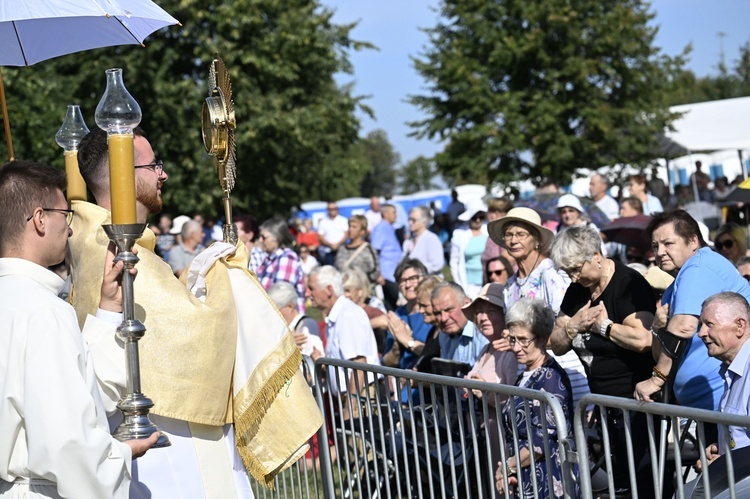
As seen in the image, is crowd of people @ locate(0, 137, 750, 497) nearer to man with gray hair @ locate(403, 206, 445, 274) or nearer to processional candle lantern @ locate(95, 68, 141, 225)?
processional candle lantern @ locate(95, 68, 141, 225)

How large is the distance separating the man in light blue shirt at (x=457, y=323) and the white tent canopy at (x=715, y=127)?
1339 cm

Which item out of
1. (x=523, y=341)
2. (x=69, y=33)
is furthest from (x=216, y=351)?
(x=523, y=341)

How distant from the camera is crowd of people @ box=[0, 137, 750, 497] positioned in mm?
2918

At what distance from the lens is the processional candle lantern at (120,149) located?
9.84 ft

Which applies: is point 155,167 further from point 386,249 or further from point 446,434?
point 386,249

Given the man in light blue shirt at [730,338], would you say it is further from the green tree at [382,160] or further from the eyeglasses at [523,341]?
the green tree at [382,160]

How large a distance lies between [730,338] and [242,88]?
923 inches

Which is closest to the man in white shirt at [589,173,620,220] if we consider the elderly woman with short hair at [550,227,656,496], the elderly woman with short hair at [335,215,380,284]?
the elderly woman with short hair at [335,215,380,284]

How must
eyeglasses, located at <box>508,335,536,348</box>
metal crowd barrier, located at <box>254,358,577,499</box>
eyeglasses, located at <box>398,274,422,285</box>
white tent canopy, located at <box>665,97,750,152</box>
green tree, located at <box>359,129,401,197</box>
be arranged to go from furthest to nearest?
green tree, located at <box>359,129,401,197</box> < white tent canopy, located at <box>665,97,750,152</box> < eyeglasses, located at <box>398,274,422,285</box> < eyeglasses, located at <box>508,335,536,348</box> < metal crowd barrier, located at <box>254,358,577,499</box>

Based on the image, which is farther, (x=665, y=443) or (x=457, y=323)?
(x=457, y=323)

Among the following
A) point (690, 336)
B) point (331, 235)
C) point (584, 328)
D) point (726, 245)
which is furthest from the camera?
point (331, 235)

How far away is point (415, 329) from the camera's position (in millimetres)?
8344

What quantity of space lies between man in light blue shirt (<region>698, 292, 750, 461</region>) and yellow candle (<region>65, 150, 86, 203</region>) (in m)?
2.77

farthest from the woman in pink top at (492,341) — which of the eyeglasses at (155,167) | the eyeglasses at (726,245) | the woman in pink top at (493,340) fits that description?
the eyeglasses at (155,167)
